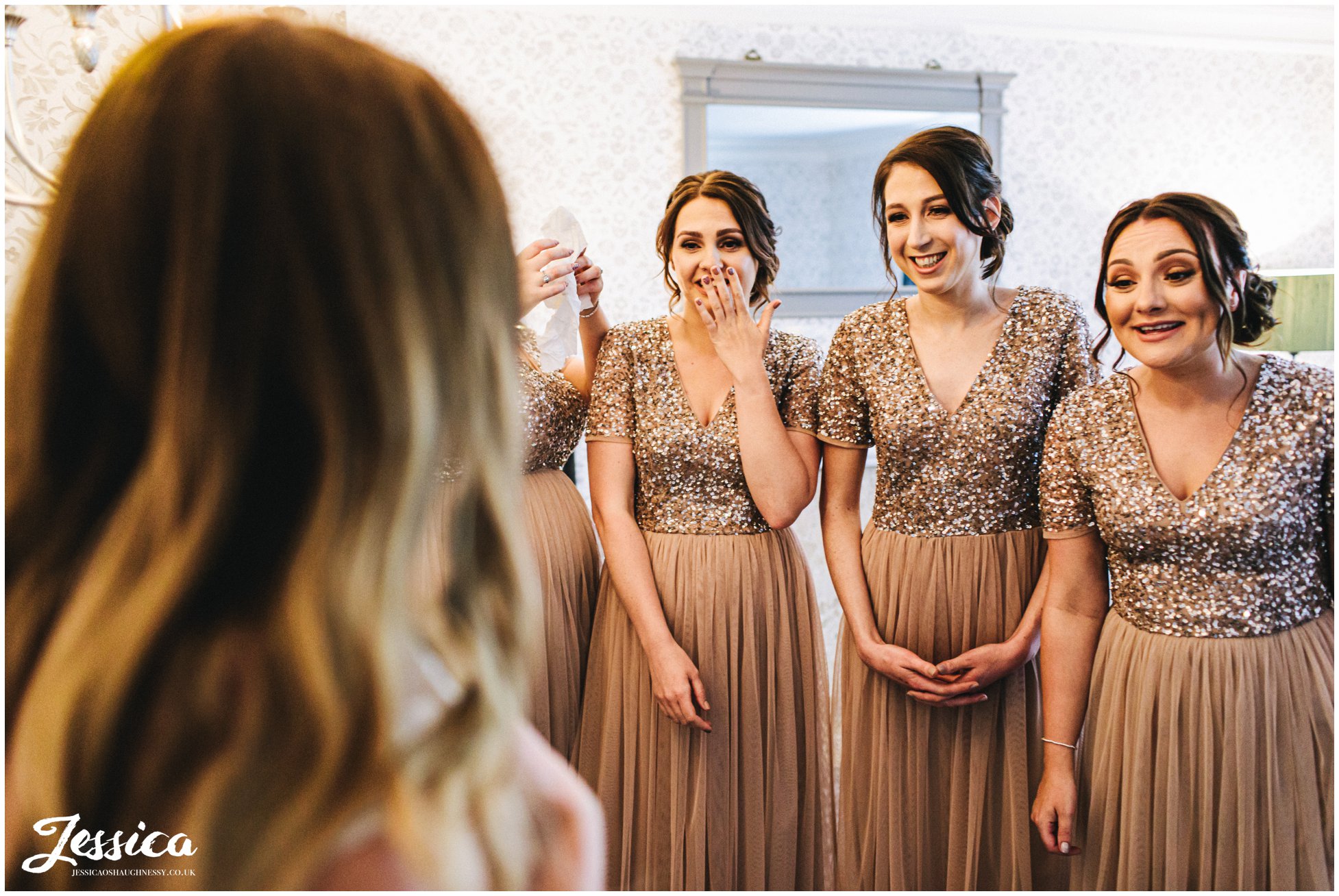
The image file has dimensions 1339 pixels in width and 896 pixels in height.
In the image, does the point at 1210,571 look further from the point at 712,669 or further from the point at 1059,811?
the point at 712,669

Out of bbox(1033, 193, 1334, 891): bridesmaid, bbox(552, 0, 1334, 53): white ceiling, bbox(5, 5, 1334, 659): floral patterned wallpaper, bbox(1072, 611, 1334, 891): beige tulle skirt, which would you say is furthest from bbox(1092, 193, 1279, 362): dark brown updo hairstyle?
bbox(552, 0, 1334, 53): white ceiling

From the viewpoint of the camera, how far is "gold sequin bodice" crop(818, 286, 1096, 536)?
1508mm

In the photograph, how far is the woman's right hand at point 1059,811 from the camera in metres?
1.36

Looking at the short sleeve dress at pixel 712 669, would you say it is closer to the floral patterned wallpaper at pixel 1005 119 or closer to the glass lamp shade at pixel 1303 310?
the floral patterned wallpaper at pixel 1005 119

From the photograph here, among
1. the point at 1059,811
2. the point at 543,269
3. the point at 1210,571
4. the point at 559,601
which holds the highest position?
the point at 543,269

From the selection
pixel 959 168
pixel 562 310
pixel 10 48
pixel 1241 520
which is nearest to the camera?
pixel 10 48

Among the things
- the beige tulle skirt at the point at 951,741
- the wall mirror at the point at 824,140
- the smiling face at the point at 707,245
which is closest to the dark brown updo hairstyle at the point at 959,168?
the smiling face at the point at 707,245

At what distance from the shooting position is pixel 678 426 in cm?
163

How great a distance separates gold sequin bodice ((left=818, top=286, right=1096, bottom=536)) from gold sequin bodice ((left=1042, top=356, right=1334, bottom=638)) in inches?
8.6

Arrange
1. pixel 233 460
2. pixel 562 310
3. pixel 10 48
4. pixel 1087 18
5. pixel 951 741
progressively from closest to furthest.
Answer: pixel 233 460, pixel 10 48, pixel 951 741, pixel 562 310, pixel 1087 18

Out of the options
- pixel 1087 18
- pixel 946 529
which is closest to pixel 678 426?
pixel 946 529

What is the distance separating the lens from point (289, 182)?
0.43 m

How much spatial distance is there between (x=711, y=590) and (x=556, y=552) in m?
0.30

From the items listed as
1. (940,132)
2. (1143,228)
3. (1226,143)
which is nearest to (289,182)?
(1143,228)
